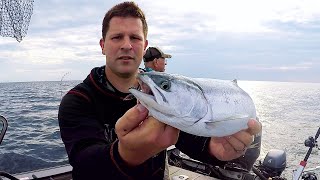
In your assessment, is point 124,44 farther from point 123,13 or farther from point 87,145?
point 87,145

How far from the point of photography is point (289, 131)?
33.8 metres

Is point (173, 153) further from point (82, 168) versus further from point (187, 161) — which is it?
A: point (82, 168)

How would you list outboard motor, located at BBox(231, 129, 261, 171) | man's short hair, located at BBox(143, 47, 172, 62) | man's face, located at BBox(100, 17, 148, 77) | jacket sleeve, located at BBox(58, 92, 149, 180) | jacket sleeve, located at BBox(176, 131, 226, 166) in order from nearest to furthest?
jacket sleeve, located at BBox(58, 92, 149, 180) < man's face, located at BBox(100, 17, 148, 77) < jacket sleeve, located at BBox(176, 131, 226, 166) < outboard motor, located at BBox(231, 129, 261, 171) < man's short hair, located at BBox(143, 47, 172, 62)

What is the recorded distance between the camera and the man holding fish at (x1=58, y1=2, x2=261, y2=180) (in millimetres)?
2377

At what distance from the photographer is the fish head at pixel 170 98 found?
2.28 m

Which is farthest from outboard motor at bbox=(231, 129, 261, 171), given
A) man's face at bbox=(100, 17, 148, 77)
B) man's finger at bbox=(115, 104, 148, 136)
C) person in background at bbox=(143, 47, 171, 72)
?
man's finger at bbox=(115, 104, 148, 136)

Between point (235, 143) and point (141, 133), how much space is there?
3.68 feet

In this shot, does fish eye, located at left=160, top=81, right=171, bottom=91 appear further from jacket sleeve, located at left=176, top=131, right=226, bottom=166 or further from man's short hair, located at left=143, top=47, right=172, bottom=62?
man's short hair, located at left=143, top=47, right=172, bottom=62

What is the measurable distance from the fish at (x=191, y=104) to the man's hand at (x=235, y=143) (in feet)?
0.32

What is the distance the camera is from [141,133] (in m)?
2.35

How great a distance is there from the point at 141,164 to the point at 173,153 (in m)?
6.21

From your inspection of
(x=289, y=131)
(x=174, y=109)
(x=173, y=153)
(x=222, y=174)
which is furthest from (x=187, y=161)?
(x=289, y=131)

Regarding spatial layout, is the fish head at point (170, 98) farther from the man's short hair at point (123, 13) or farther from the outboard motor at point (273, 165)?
the outboard motor at point (273, 165)

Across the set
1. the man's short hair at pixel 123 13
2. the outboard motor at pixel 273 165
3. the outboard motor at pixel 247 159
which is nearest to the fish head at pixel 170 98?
the man's short hair at pixel 123 13
